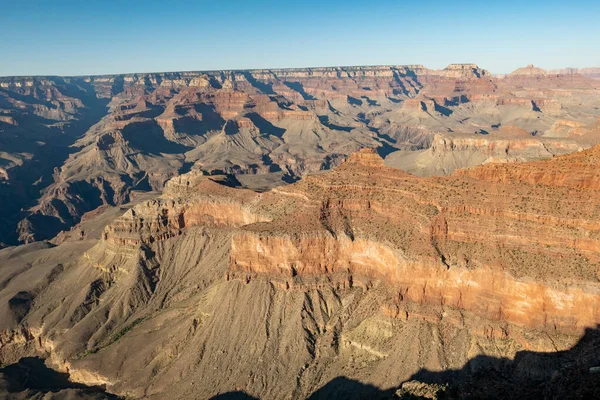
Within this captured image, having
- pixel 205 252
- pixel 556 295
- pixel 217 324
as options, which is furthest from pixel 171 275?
pixel 556 295

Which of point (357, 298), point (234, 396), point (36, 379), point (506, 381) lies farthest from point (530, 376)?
point (36, 379)

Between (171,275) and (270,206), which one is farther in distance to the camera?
(171,275)

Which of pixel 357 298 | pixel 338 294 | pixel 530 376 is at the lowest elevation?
pixel 338 294

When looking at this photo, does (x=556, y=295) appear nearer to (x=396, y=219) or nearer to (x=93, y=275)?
(x=396, y=219)

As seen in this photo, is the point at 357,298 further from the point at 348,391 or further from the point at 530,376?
the point at 530,376

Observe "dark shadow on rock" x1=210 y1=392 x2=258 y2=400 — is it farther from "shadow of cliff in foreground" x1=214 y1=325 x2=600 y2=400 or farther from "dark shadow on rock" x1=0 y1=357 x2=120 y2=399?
"dark shadow on rock" x1=0 y1=357 x2=120 y2=399

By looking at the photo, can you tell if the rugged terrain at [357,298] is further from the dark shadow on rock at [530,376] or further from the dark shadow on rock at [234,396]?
the dark shadow on rock at [234,396]

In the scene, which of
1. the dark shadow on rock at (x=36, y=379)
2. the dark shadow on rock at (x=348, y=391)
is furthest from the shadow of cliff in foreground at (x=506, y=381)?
the dark shadow on rock at (x=36, y=379)
